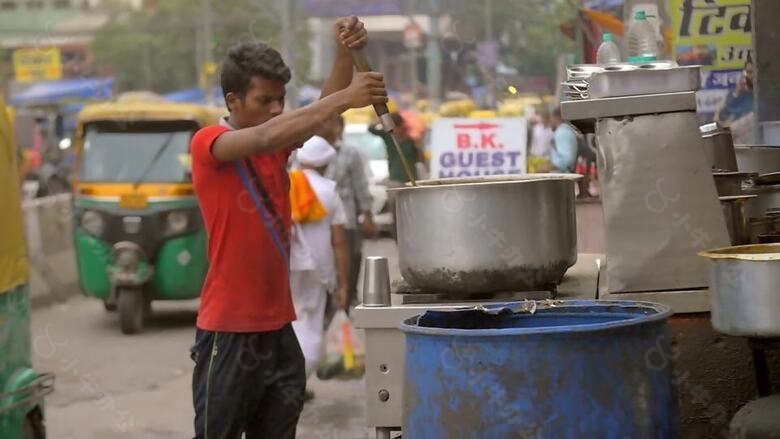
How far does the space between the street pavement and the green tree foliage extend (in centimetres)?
2354

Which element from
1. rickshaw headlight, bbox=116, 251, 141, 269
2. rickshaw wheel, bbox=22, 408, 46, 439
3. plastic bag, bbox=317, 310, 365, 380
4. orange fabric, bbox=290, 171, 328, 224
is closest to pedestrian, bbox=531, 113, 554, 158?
rickshaw headlight, bbox=116, 251, 141, 269

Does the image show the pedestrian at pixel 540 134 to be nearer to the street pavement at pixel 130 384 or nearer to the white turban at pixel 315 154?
the street pavement at pixel 130 384

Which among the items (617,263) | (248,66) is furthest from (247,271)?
(617,263)

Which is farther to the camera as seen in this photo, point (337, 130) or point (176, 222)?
point (176, 222)

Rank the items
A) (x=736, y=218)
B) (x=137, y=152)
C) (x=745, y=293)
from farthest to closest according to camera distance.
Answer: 1. (x=137, y=152)
2. (x=736, y=218)
3. (x=745, y=293)

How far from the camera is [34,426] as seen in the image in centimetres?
592

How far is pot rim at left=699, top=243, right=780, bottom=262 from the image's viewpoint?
3.08 meters

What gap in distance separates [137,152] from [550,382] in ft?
33.0

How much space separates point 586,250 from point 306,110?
2.41 m

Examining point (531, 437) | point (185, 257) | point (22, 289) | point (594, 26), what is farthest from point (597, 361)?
point (185, 257)

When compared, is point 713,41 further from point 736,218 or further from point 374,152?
point 374,152

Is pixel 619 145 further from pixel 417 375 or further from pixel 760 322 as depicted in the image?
pixel 417 375

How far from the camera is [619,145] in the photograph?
143 inches

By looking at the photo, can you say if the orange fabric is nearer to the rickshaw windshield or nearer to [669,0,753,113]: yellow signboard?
[669,0,753,113]: yellow signboard
